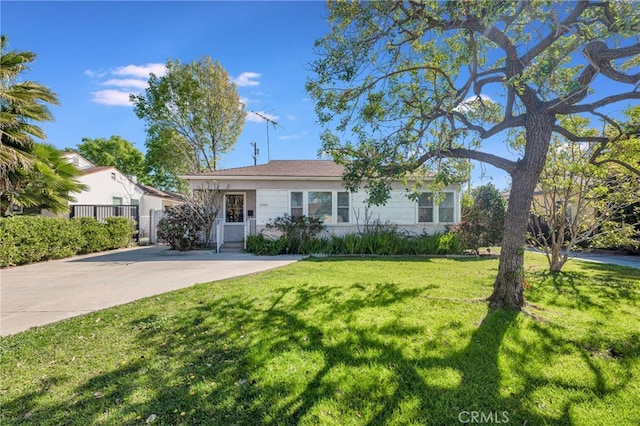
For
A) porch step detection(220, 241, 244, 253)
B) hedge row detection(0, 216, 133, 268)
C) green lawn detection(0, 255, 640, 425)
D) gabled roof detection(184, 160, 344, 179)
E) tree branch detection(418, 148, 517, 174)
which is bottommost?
green lawn detection(0, 255, 640, 425)

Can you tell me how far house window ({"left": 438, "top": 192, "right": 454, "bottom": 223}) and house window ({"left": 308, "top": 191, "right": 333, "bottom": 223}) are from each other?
4871 millimetres

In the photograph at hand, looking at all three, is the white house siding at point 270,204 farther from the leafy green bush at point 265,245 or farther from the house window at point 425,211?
the house window at point 425,211

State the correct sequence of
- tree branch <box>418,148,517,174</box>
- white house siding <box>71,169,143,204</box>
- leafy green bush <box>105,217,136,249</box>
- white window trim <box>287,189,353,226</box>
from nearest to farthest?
1. tree branch <box>418,148,517,174</box>
2. white window trim <box>287,189,353,226</box>
3. leafy green bush <box>105,217,136,249</box>
4. white house siding <box>71,169,143,204</box>

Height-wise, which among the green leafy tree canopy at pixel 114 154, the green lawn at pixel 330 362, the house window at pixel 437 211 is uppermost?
the green leafy tree canopy at pixel 114 154

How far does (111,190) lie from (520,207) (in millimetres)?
20121

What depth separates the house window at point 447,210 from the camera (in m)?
12.9

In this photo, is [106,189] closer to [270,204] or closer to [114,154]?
[270,204]

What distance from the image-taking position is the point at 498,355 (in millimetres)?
3150

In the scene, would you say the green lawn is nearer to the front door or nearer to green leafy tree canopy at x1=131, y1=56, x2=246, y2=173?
the front door

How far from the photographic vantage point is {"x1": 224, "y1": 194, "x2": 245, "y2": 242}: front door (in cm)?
1382

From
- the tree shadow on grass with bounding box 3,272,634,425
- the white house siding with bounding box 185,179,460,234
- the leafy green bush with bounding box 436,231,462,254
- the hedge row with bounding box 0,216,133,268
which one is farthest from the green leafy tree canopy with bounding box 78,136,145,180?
the tree shadow on grass with bounding box 3,272,634,425

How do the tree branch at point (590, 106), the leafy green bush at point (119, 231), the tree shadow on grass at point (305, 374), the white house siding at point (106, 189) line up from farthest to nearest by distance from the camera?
the white house siding at point (106, 189) < the leafy green bush at point (119, 231) < the tree branch at point (590, 106) < the tree shadow on grass at point (305, 374)

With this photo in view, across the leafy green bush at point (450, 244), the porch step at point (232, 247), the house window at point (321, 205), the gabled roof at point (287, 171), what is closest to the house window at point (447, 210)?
the leafy green bush at point (450, 244)

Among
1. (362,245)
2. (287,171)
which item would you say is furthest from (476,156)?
(287,171)
